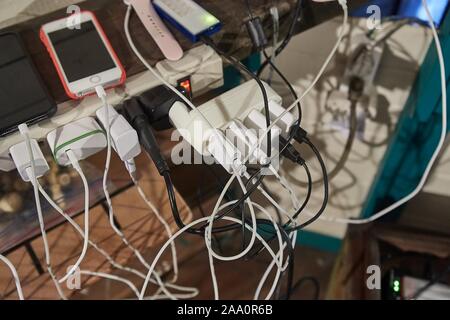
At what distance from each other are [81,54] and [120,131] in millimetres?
117

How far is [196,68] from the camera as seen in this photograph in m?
0.61

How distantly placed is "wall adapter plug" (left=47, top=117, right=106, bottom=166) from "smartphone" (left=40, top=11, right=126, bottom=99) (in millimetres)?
37

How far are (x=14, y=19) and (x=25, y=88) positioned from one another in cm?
13

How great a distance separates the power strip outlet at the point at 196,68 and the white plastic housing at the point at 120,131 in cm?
8

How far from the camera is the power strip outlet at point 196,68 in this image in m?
0.60

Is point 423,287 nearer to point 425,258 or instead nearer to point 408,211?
point 425,258

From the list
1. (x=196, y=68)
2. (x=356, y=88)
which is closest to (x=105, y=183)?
(x=196, y=68)

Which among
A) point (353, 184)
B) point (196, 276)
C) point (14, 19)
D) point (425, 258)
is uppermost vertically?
point (14, 19)

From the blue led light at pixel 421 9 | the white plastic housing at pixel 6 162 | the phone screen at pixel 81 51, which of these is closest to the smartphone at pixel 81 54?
the phone screen at pixel 81 51

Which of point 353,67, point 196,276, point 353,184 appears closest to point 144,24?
point 353,67

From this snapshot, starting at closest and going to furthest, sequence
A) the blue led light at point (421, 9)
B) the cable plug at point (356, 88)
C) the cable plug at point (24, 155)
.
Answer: the cable plug at point (24, 155)
the blue led light at point (421, 9)
the cable plug at point (356, 88)

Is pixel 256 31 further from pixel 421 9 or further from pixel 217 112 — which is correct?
pixel 421 9

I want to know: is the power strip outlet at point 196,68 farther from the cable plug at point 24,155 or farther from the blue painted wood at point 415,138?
the blue painted wood at point 415,138
